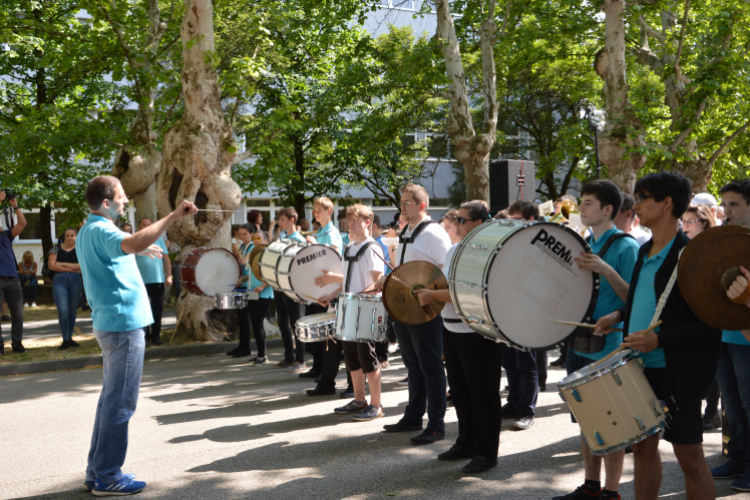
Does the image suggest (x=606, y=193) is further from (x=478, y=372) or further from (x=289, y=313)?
(x=289, y=313)

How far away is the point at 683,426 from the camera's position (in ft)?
10.7

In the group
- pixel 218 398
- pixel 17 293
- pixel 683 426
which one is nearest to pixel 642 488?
pixel 683 426

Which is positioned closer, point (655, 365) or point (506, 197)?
point (655, 365)

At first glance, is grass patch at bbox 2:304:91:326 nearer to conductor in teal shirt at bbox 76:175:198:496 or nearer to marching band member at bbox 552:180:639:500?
conductor in teal shirt at bbox 76:175:198:496

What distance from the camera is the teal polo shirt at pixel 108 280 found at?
179 inches

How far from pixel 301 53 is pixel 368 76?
178 inches

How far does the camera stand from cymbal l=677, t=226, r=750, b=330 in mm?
2951

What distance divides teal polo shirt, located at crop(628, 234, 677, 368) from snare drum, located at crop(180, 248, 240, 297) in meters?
7.67

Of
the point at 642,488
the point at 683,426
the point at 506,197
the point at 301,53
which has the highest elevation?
the point at 301,53

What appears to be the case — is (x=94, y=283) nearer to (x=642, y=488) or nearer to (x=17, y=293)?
(x=642, y=488)

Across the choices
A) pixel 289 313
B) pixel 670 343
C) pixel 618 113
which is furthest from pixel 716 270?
pixel 618 113

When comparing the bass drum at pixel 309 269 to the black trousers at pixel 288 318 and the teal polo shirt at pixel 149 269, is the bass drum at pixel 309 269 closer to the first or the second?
the black trousers at pixel 288 318

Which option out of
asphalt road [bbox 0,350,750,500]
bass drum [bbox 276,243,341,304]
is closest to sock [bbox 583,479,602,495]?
asphalt road [bbox 0,350,750,500]

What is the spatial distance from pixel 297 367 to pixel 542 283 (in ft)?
19.3
